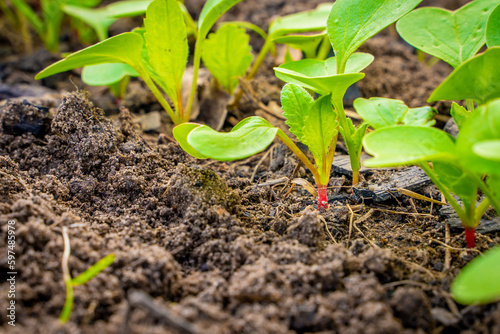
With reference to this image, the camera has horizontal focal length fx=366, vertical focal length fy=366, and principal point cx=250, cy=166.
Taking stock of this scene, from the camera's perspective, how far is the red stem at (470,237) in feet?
3.13

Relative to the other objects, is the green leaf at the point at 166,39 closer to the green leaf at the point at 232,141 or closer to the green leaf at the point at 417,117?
the green leaf at the point at 232,141

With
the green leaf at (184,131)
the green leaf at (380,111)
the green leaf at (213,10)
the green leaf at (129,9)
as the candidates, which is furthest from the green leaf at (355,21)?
the green leaf at (129,9)

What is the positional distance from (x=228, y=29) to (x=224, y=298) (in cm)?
106

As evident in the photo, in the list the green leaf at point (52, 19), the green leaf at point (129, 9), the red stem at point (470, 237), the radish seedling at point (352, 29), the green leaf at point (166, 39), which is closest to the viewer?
the red stem at point (470, 237)

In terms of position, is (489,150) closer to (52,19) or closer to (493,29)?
(493,29)

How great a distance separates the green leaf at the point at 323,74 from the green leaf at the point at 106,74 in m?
0.66

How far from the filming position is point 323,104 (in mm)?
996

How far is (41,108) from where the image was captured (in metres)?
1.41

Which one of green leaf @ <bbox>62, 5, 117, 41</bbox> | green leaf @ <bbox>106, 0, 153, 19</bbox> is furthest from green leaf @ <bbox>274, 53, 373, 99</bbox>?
green leaf @ <bbox>62, 5, 117, 41</bbox>

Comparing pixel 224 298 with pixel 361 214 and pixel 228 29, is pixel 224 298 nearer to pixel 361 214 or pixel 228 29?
pixel 361 214

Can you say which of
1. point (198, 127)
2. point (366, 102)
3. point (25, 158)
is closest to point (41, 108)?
point (25, 158)

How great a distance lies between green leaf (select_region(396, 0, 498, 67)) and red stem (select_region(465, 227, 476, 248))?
532 millimetres

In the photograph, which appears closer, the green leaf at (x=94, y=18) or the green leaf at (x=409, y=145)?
the green leaf at (x=409, y=145)

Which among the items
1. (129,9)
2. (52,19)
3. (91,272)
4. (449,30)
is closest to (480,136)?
(449,30)
